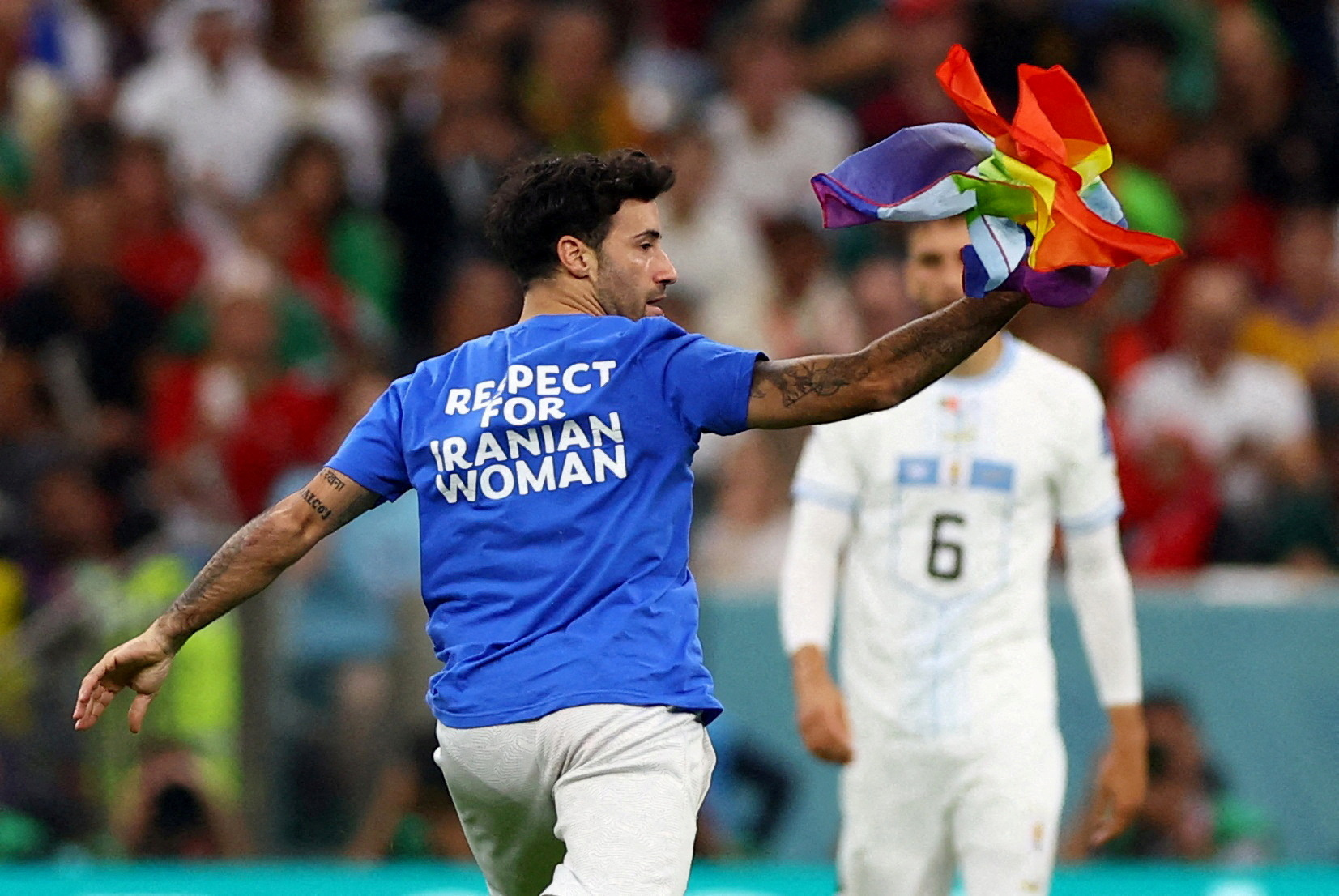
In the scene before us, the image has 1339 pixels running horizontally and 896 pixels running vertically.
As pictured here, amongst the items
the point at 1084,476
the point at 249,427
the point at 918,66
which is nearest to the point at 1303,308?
the point at 918,66

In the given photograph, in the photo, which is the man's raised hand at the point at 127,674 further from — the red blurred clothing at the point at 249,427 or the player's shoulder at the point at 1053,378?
the red blurred clothing at the point at 249,427

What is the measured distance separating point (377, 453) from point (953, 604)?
195cm

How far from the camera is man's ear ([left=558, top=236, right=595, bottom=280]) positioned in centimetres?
445

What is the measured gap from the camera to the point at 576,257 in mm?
4453

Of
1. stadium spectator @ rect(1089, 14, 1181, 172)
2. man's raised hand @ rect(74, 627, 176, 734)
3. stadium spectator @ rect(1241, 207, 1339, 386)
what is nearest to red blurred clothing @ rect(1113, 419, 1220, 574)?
stadium spectator @ rect(1241, 207, 1339, 386)

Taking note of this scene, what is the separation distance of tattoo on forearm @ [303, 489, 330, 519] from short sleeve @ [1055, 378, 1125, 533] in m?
2.26

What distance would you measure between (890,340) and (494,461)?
839 mm

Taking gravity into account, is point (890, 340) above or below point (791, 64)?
below

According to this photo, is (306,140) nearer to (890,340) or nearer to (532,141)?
(532,141)

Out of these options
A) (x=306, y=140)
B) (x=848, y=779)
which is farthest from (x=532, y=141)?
(x=848, y=779)

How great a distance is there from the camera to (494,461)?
430cm

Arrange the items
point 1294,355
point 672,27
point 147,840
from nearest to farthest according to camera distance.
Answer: point 147,840 < point 1294,355 < point 672,27

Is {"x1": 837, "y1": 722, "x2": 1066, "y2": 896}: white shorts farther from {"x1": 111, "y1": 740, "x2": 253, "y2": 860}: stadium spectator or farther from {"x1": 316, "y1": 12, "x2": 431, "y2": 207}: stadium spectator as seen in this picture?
{"x1": 316, "y1": 12, "x2": 431, "y2": 207}: stadium spectator

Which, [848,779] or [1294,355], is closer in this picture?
[848,779]
